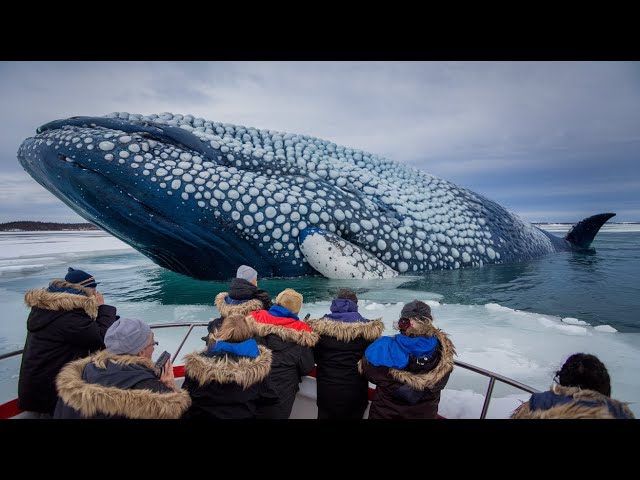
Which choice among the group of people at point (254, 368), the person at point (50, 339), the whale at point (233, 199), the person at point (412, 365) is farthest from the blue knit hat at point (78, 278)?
the whale at point (233, 199)

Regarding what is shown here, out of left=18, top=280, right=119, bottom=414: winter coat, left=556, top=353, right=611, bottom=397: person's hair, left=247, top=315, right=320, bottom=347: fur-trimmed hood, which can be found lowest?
left=18, top=280, right=119, bottom=414: winter coat

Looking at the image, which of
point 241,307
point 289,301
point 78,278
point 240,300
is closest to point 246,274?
point 240,300

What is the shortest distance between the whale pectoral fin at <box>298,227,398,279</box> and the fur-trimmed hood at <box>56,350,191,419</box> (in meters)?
4.46

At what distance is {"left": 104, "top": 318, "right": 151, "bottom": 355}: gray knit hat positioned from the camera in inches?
70.5

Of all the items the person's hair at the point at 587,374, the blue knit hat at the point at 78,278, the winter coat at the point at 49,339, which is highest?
the person's hair at the point at 587,374

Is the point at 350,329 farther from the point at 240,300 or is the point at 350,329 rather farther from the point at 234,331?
the point at 240,300

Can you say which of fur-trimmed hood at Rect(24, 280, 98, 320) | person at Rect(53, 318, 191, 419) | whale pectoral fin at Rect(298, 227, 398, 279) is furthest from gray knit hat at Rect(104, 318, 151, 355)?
whale pectoral fin at Rect(298, 227, 398, 279)

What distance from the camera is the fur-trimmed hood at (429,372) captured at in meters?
2.14

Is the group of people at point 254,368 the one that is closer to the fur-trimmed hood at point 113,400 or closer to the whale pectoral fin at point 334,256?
the fur-trimmed hood at point 113,400

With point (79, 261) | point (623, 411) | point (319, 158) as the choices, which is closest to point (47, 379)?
point (623, 411)

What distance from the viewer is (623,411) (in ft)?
5.41

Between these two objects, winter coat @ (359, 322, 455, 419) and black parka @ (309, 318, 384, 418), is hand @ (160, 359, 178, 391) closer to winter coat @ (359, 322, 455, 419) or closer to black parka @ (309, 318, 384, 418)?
black parka @ (309, 318, 384, 418)
